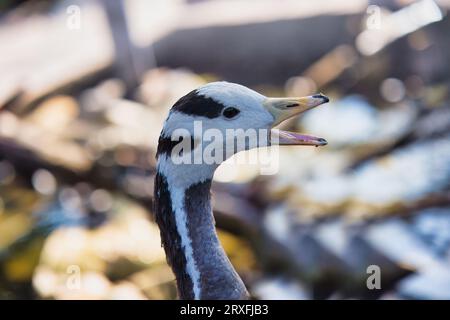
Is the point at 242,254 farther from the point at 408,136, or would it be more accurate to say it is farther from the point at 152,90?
the point at 152,90

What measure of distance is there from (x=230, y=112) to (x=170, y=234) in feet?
1.01

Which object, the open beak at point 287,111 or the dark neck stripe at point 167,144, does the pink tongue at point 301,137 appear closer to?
the open beak at point 287,111

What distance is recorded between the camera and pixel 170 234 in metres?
2.00

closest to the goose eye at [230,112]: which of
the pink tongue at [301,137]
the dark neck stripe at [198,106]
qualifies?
the dark neck stripe at [198,106]

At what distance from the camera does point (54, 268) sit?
3.31 m

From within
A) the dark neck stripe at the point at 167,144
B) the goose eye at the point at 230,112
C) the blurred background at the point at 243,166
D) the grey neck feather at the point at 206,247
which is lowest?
the grey neck feather at the point at 206,247

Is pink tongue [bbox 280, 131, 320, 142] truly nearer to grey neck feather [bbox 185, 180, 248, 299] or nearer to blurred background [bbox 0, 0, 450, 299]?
grey neck feather [bbox 185, 180, 248, 299]

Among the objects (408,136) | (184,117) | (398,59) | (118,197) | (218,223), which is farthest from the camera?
(398,59)

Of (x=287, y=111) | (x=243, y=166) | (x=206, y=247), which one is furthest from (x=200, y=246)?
(x=243, y=166)

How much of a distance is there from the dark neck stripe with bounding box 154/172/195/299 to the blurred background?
1.11 metres

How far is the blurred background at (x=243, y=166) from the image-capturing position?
329cm

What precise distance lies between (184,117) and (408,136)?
231cm

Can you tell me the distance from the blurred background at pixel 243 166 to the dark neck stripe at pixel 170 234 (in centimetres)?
111
